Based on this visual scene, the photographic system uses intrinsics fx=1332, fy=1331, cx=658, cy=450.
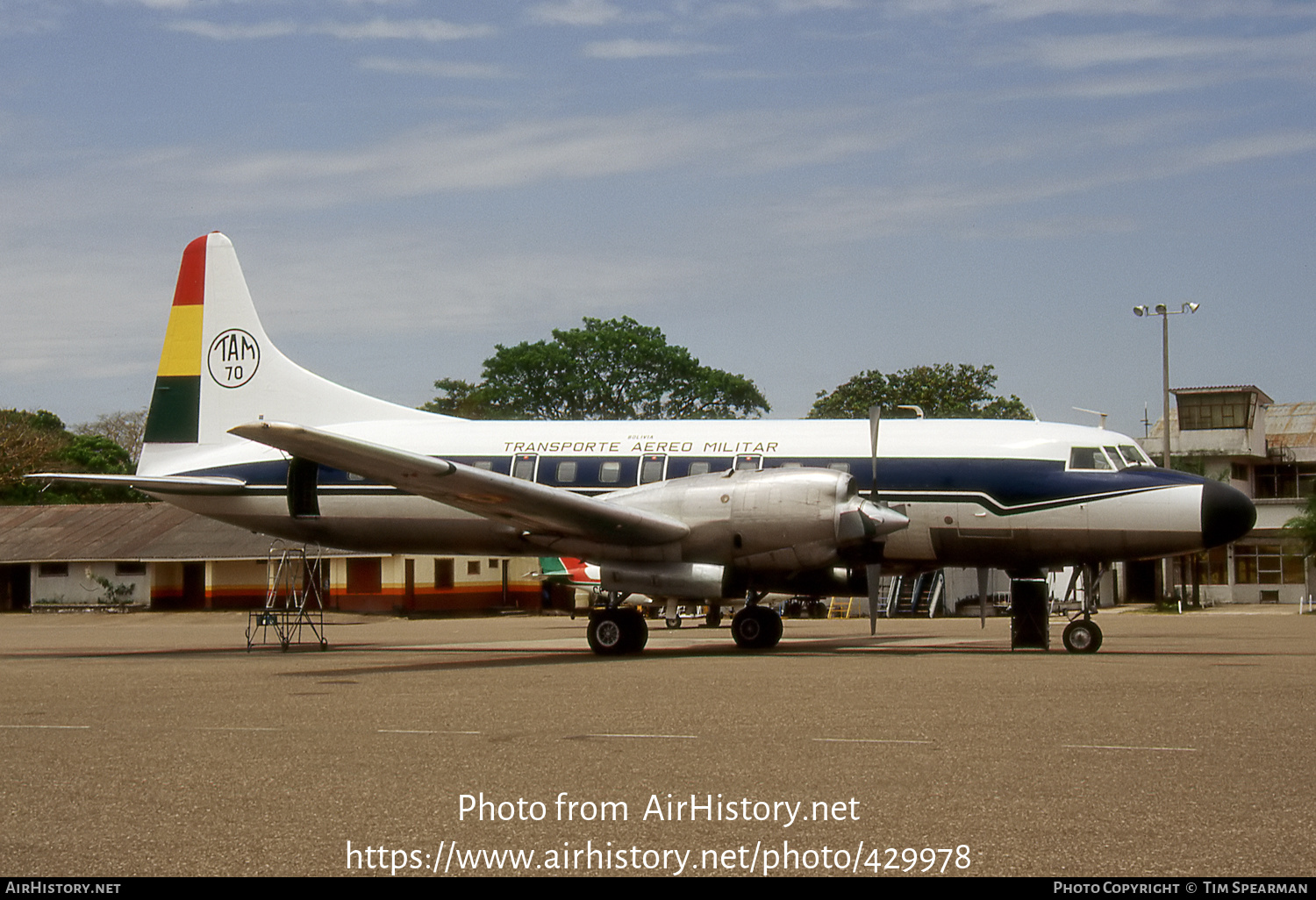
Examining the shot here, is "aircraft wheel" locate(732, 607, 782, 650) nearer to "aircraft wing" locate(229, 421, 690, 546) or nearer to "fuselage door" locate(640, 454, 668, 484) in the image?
"fuselage door" locate(640, 454, 668, 484)

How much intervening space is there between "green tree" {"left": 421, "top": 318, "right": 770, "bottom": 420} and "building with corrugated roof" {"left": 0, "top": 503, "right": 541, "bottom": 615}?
26.9 m

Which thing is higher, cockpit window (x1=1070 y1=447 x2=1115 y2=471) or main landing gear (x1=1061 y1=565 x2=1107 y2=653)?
cockpit window (x1=1070 y1=447 x2=1115 y2=471)

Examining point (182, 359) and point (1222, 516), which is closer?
point (1222, 516)

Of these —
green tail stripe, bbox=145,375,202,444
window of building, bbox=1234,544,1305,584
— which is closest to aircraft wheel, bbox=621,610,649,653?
A: green tail stripe, bbox=145,375,202,444

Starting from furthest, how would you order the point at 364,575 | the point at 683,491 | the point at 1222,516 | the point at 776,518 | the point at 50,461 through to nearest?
the point at 50,461 < the point at 364,575 < the point at 683,491 < the point at 1222,516 < the point at 776,518

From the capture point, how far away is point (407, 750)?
32.1 ft

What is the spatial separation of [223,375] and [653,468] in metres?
9.27

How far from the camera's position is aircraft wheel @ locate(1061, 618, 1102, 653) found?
67.1 ft

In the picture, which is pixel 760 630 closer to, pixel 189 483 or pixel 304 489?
pixel 304 489

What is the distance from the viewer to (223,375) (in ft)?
85.1

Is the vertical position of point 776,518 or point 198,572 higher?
point 776,518

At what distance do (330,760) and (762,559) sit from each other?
11240 millimetres

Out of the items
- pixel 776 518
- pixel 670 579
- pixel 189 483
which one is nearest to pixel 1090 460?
pixel 776 518

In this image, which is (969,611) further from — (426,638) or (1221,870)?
(1221,870)
